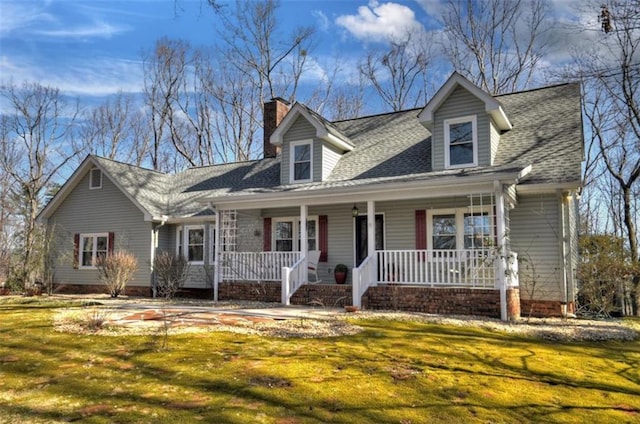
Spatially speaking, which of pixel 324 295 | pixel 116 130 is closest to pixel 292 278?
pixel 324 295

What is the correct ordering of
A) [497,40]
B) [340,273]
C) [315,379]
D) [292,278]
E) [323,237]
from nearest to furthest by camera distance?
[315,379], [292,278], [340,273], [323,237], [497,40]

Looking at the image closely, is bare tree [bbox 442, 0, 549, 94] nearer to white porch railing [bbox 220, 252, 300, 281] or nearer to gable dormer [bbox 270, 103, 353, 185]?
gable dormer [bbox 270, 103, 353, 185]

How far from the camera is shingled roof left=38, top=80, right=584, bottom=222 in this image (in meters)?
12.1

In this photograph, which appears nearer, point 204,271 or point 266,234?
point 266,234

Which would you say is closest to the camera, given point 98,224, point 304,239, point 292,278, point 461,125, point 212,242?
point 292,278

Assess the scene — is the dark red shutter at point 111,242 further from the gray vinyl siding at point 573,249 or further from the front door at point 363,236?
the gray vinyl siding at point 573,249

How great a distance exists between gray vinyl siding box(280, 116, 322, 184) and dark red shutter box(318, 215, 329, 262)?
1.50 meters

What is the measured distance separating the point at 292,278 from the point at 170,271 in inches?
217

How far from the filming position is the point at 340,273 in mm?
13484

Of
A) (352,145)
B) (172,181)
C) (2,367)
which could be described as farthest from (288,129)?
(2,367)

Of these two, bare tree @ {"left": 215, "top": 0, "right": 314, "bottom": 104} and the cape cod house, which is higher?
bare tree @ {"left": 215, "top": 0, "right": 314, "bottom": 104}

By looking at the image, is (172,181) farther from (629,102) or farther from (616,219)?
(616,219)

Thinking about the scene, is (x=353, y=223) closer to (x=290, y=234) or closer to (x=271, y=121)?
(x=290, y=234)

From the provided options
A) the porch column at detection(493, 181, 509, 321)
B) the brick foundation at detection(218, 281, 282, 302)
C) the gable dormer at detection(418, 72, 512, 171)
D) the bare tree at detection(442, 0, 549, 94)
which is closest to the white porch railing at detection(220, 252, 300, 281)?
the brick foundation at detection(218, 281, 282, 302)
